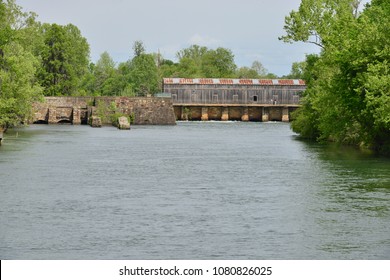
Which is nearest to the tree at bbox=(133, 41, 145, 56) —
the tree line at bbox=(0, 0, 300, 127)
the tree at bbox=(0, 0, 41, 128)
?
the tree line at bbox=(0, 0, 300, 127)

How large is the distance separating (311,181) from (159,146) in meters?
26.6

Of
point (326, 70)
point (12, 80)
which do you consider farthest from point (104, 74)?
point (326, 70)

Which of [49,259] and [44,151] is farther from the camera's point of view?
[44,151]

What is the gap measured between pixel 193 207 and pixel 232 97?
115342 millimetres

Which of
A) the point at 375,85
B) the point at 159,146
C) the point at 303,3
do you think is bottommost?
the point at 159,146

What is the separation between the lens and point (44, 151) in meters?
56.1

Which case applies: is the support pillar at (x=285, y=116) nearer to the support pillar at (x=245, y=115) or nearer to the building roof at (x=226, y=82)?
the building roof at (x=226, y=82)

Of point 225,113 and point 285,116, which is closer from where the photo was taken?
point 225,113

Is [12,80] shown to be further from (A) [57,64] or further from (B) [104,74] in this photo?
(B) [104,74]

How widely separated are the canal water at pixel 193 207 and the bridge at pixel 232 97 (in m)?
90.8

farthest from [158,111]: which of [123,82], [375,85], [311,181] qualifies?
[311,181]

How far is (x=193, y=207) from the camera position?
97.8ft

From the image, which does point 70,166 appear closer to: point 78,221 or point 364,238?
point 78,221

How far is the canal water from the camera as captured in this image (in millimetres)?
22781
